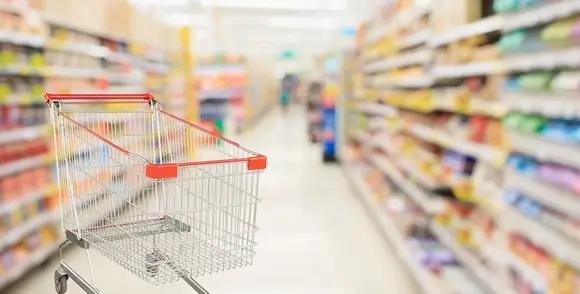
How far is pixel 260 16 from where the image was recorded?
1725cm

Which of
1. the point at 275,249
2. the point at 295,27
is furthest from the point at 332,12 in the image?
the point at 275,249

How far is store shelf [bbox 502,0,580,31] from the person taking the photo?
7.24ft

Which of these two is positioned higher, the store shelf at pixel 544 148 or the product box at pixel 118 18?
the product box at pixel 118 18

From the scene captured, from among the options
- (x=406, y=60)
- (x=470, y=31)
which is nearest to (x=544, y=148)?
(x=470, y=31)

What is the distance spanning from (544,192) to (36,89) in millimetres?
3348

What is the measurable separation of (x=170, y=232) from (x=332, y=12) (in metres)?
14.0

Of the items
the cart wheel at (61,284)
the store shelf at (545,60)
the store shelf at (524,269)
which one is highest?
the store shelf at (545,60)

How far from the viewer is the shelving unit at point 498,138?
7.75 ft

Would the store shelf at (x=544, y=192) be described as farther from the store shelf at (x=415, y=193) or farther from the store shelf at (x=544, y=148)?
the store shelf at (x=415, y=193)

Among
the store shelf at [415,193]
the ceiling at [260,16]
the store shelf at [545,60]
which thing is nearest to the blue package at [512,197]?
the store shelf at [545,60]

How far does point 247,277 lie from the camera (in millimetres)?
3961

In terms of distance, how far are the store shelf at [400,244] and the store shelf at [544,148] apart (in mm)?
1071

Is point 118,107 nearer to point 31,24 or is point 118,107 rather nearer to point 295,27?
point 31,24

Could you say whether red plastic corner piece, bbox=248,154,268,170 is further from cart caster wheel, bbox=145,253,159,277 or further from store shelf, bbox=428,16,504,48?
store shelf, bbox=428,16,504,48
